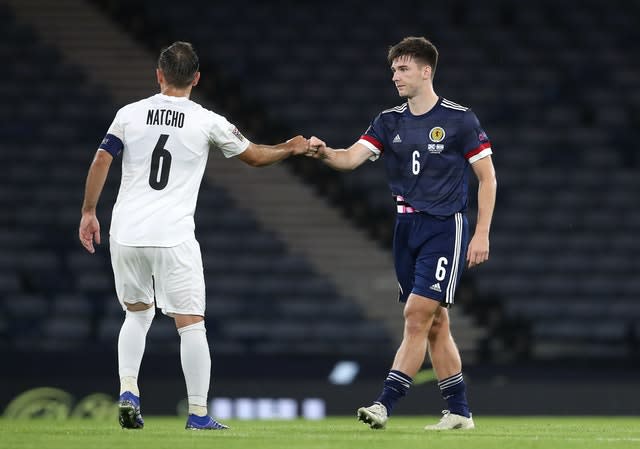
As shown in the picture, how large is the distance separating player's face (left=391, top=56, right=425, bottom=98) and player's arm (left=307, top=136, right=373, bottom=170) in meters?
0.44

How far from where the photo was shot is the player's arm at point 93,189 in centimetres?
646

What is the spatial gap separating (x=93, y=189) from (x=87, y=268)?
8.11 metres

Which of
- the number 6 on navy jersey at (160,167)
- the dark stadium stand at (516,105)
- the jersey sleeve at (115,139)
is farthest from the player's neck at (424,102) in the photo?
the dark stadium stand at (516,105)

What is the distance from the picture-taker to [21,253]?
14.6 metres

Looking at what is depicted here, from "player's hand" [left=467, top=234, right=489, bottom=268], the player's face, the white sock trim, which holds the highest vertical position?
the player's face

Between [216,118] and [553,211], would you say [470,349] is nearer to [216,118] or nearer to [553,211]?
[553,211]

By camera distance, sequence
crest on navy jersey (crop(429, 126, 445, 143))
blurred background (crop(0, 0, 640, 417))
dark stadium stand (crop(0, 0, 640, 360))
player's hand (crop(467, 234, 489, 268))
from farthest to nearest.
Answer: dark stadium stand (crop(0, 0, 640, 360))
blurred background (crop(0, 0, 640, 417))
crest on navy jersey (crop(429, 126, 445, 143))
player's hand (crop(467, 234, 489, 268))

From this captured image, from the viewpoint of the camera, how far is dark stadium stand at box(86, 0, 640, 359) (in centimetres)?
1470

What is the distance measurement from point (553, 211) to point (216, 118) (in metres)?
9.70

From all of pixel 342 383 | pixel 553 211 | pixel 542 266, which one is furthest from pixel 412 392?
pixel 553 211

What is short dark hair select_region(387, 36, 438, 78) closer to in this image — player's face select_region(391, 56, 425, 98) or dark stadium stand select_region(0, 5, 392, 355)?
player's face select_region(391, 56, 425, 98)

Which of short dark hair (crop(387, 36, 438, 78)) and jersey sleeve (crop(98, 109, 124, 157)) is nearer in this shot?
jersey sleeve (crop(98, 109, 124, 157))

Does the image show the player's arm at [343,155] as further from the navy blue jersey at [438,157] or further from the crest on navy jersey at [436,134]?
the crest on navy jersey at [436,134]

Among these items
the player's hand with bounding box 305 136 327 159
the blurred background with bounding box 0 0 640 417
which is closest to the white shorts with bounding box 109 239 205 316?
the player's hand with bounding box 305 136 327 159
